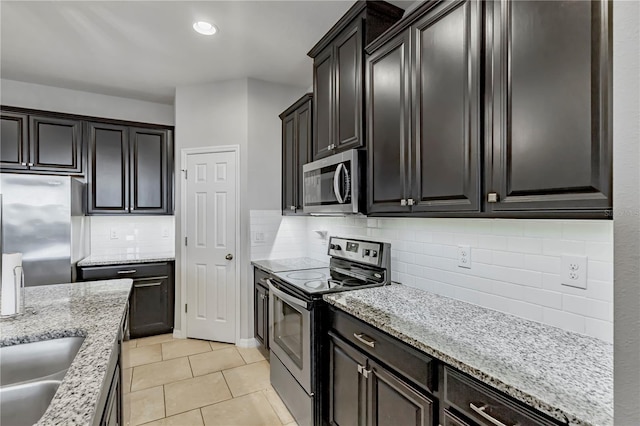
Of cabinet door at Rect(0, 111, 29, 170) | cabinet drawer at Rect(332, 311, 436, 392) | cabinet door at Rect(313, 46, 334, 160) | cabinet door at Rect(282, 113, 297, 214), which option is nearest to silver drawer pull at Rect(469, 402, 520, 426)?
cabinet drawer at Rect(332, 311, 436, 392)

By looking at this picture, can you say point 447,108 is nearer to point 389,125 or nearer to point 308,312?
point 389,125

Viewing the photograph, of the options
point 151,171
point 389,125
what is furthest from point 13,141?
point 389,125

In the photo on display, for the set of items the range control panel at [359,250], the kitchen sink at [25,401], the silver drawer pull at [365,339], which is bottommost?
the kitchen sink at [25,401]

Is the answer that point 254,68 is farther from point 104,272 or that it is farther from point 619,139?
point 619,139

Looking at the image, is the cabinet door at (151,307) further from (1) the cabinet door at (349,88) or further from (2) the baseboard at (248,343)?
(1) the cabinet door at (349,88)

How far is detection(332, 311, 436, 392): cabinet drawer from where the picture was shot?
1187mm

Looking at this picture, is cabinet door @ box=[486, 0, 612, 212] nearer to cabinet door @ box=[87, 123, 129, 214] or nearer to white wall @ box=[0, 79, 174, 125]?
cabinet door @ box=[87, 123, 129, 214]

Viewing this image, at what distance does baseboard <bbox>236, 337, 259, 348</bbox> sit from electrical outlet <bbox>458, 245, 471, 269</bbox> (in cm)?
240

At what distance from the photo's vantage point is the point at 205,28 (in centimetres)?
250

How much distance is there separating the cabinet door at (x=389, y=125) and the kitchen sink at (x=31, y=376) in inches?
61.8

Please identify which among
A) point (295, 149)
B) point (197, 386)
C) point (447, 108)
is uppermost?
point (295, 149)

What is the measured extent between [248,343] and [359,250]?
69.4 inches

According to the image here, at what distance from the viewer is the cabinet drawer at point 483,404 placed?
863 mm

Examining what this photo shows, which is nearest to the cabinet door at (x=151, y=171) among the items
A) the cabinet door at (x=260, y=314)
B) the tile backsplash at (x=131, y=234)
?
the tile backsplash at (x=131, y=234)
